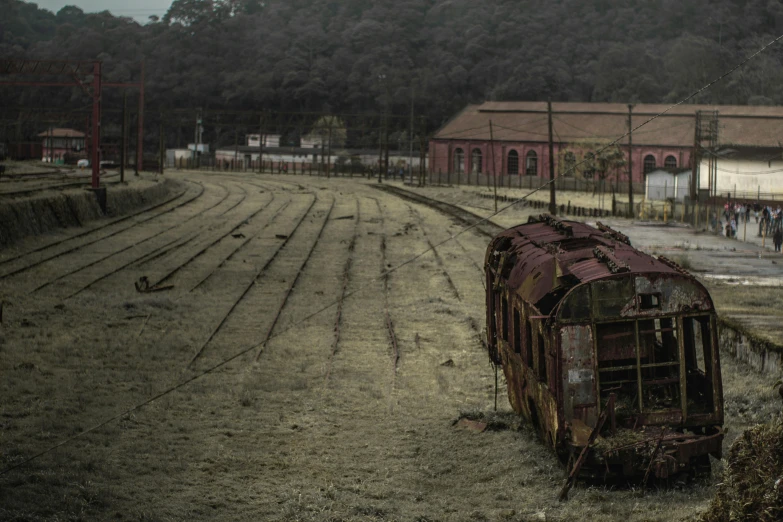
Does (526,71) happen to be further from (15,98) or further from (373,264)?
(373,264)

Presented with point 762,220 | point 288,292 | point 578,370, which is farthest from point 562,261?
point 762,220

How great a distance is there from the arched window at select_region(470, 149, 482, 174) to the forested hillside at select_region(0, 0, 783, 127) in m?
36.3

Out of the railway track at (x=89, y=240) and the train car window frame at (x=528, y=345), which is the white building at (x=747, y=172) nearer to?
the railway track at (x=89, y=240)

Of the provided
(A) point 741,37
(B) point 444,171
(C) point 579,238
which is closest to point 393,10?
(A) point 741,37

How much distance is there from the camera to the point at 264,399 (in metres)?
14.0

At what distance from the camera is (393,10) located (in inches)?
6585

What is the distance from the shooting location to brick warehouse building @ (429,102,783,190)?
249ft

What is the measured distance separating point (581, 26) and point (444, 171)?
2771 inches

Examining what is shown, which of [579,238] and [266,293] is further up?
[579,238]

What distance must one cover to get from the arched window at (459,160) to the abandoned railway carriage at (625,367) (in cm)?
7713

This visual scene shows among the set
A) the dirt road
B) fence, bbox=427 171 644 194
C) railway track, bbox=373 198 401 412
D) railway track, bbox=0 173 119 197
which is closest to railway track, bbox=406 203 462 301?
the dirt road

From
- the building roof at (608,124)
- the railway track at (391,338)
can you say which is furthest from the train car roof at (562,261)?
the building roof at (608,124)

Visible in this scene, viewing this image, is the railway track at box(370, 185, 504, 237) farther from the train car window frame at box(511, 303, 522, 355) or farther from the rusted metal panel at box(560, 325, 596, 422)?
the rusted metal panel at box(560, 325, 596, 422)

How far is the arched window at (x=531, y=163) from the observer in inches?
3278
